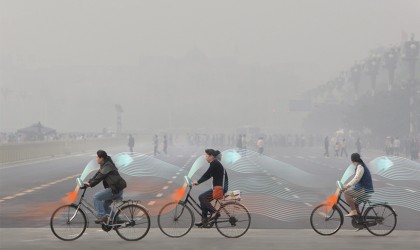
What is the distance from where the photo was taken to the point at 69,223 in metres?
14.2

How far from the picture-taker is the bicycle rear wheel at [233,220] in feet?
46.8

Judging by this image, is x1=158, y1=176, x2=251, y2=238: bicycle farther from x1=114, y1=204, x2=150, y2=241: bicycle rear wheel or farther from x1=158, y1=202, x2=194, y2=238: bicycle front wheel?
x1=114, y1=204, x2=150, y2=241: bicycle rear wheel

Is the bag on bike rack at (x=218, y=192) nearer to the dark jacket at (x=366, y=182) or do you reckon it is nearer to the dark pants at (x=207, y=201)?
the dark pants at (x=207, y=201)

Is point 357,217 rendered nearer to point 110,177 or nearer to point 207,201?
point 207,201

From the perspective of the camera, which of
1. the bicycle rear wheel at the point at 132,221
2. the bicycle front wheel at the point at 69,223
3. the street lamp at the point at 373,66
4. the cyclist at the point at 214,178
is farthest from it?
the street lamp at the point at 373,66

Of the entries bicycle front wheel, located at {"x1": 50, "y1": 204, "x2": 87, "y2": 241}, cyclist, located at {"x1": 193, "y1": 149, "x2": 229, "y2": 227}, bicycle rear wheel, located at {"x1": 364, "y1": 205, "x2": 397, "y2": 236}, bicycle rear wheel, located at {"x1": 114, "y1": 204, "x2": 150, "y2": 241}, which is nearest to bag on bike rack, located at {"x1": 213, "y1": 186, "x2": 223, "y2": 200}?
cyclist, located at {"x1": 193, "y1": 149, "x2": 229, "y2": 227}

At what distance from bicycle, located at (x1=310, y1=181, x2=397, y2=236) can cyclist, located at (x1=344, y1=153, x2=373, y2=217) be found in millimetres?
89

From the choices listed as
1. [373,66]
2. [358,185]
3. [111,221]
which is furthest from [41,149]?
[358,185]

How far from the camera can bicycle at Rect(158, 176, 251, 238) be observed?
14.2m

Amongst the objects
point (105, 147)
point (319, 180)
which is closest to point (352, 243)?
point (319, 180)

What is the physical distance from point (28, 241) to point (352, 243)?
5.34 m

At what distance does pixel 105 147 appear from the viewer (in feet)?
329

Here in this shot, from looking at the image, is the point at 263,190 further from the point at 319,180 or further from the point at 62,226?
the point at 62,226

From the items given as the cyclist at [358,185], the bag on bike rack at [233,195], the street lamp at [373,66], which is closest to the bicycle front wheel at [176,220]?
the bag on bike rack at [233,195]
